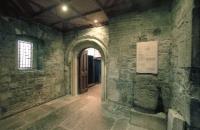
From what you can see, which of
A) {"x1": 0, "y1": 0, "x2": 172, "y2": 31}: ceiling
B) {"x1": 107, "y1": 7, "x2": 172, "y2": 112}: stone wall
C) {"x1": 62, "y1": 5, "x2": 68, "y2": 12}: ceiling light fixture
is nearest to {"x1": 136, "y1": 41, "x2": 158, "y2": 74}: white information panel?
{"x1": 107, "y1": 7, "x2": 172, "y2": 112}: stone wall

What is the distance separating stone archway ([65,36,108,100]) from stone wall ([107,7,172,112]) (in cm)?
62

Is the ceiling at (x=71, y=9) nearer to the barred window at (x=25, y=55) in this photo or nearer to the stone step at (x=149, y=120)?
the barred window at (x=25, y=55)

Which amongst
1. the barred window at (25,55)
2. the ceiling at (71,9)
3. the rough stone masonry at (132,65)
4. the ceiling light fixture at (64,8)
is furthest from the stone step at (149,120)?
the barred window at (25,55)

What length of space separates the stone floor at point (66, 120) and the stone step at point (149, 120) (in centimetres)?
13

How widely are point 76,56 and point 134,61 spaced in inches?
107

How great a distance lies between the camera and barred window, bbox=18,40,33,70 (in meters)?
3.45

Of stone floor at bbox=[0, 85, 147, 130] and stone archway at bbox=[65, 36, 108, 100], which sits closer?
stone floor at bbox=[0, 85, 147, 130]

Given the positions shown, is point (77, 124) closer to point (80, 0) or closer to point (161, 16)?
point (80, 0)

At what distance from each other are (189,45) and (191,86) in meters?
0.58

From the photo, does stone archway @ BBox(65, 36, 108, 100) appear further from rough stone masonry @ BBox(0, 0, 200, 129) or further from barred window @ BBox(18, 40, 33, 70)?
barred window @ BBox(18, 40, 33, 70)

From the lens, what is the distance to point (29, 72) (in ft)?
11.5

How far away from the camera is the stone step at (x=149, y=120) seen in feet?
7.72

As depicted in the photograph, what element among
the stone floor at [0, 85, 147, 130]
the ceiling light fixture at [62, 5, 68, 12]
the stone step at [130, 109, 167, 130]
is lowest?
the stone floor at [0, 85, 147, 130]

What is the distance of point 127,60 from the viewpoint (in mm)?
3148
